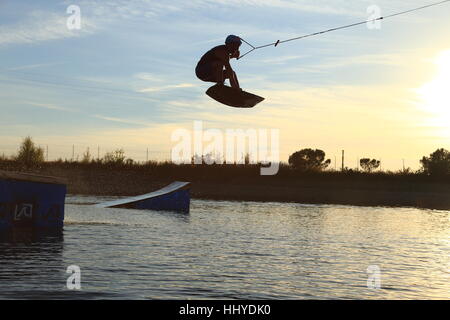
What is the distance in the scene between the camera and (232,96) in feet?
56.6

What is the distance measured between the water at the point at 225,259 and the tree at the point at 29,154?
3192cm

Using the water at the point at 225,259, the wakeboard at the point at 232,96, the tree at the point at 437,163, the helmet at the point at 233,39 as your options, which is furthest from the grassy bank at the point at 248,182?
the helmet at the point at 233,39

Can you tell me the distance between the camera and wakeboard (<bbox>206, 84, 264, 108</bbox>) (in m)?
16.9

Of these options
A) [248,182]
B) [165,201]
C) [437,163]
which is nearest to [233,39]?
[165,201]

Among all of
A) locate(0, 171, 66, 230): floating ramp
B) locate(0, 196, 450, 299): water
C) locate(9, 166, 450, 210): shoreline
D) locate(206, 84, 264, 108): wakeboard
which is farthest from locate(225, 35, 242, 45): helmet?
locate(9, 166, 450, 210): shoreline

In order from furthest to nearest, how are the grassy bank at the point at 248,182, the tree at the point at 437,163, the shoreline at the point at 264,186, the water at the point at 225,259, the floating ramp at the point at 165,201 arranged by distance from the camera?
the tree at the point at 437,163 < the grassy bank at the point at 248,182 < the shoreline at the point at 264,186 < the floating ramp at the point at 165,201 < the water at the point at 225,259

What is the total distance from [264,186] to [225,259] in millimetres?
39918

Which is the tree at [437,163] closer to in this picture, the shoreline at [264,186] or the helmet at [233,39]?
the shoreline at [264,186]

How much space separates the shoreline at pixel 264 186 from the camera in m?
53.7

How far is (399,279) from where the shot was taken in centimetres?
1516

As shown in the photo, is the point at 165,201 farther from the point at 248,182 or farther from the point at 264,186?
the point at 248,182
